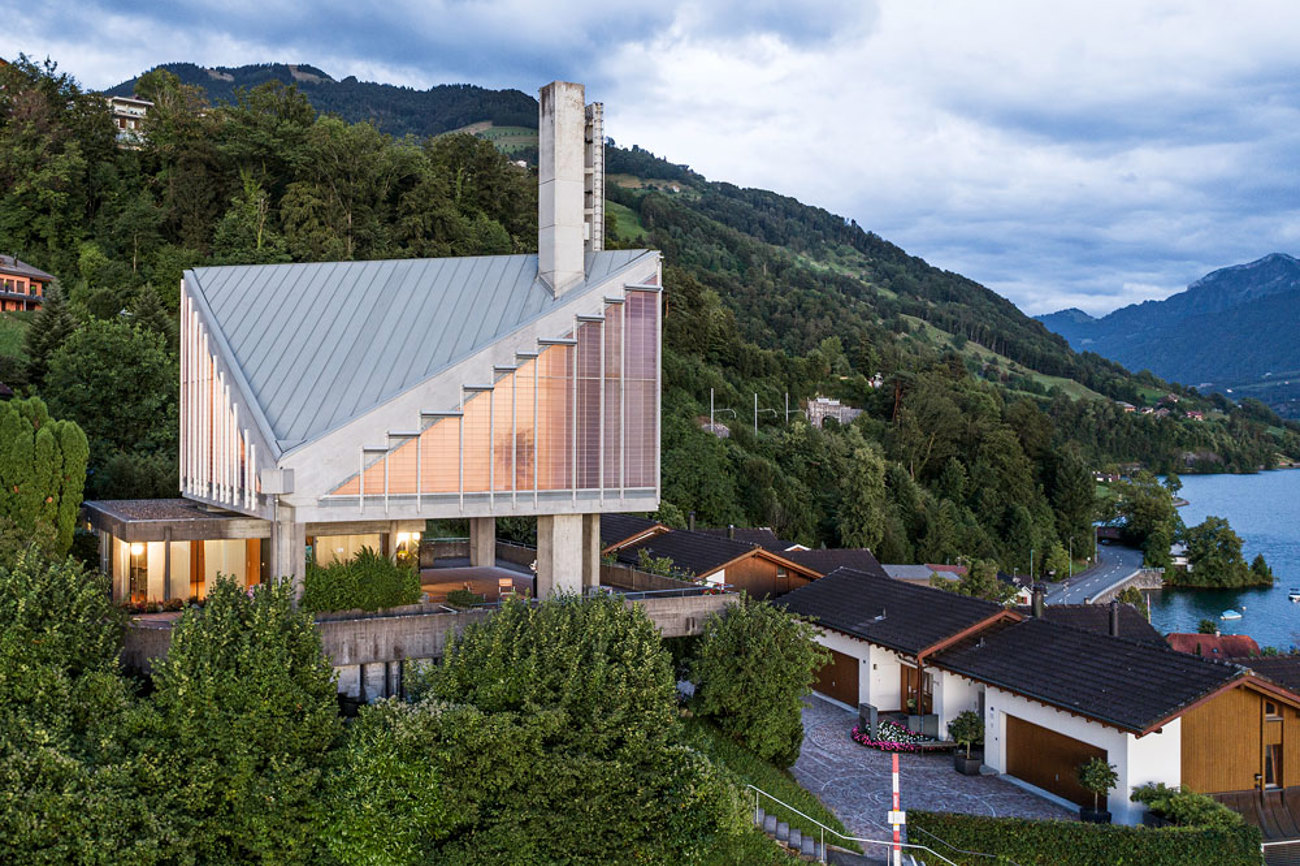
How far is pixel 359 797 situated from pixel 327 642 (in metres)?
4.86

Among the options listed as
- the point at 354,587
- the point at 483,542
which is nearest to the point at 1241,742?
the point at 354,587

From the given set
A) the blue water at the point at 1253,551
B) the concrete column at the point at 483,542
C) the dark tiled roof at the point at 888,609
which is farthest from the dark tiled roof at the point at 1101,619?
the blue water at the point at 1253,551

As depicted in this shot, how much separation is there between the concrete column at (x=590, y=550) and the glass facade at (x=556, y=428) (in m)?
2.53

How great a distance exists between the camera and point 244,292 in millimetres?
28453

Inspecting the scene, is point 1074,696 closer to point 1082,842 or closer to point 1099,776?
point 1099,776

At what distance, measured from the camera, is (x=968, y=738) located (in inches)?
984

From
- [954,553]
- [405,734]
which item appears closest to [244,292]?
[405,734]

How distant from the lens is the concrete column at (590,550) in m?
27.8

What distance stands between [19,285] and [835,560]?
4628 cm

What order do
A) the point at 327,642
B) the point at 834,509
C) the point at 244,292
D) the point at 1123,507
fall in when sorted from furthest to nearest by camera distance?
the point at 1123,507 < the point at 834,509 < the point at 244,292 < the point at 327,642

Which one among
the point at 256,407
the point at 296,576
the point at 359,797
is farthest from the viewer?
the point at 256,407

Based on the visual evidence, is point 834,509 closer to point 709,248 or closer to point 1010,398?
point 1010,398

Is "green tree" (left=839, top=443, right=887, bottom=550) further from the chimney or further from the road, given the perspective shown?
the chimney

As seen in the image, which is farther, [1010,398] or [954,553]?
[1010,398]
